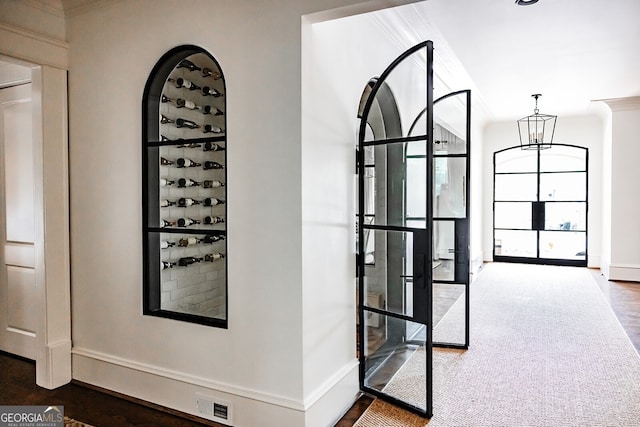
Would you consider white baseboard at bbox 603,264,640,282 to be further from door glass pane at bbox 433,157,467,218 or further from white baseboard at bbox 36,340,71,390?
white baseboard at bbox 36,340,71,390

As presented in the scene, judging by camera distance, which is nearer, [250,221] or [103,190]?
[250,221]

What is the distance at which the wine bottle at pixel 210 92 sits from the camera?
3.49m

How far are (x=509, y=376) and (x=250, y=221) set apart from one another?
2.23 m

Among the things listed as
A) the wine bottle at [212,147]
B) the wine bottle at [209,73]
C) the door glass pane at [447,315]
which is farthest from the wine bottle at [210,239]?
the door glass pane at [447,315]

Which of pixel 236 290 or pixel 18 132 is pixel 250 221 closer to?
pixel 236 290

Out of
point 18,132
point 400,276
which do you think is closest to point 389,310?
point 400,276

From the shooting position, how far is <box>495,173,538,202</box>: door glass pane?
9.09 meters

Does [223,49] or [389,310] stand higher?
[223,49]

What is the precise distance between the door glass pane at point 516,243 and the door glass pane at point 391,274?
23.0ft

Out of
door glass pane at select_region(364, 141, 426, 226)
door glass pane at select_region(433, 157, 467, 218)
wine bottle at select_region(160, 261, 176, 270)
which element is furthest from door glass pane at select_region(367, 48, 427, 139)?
wine bottle at select_region(160, 261, 176, 270)

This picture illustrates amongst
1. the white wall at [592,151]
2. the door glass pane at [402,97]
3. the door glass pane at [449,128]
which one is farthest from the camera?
the white wall at [592,151]

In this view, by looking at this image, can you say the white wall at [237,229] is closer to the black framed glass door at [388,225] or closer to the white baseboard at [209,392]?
the white baseboard at [209,392]

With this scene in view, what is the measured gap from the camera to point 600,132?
8.55m

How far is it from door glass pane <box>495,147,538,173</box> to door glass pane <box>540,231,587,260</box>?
4.26 feet
